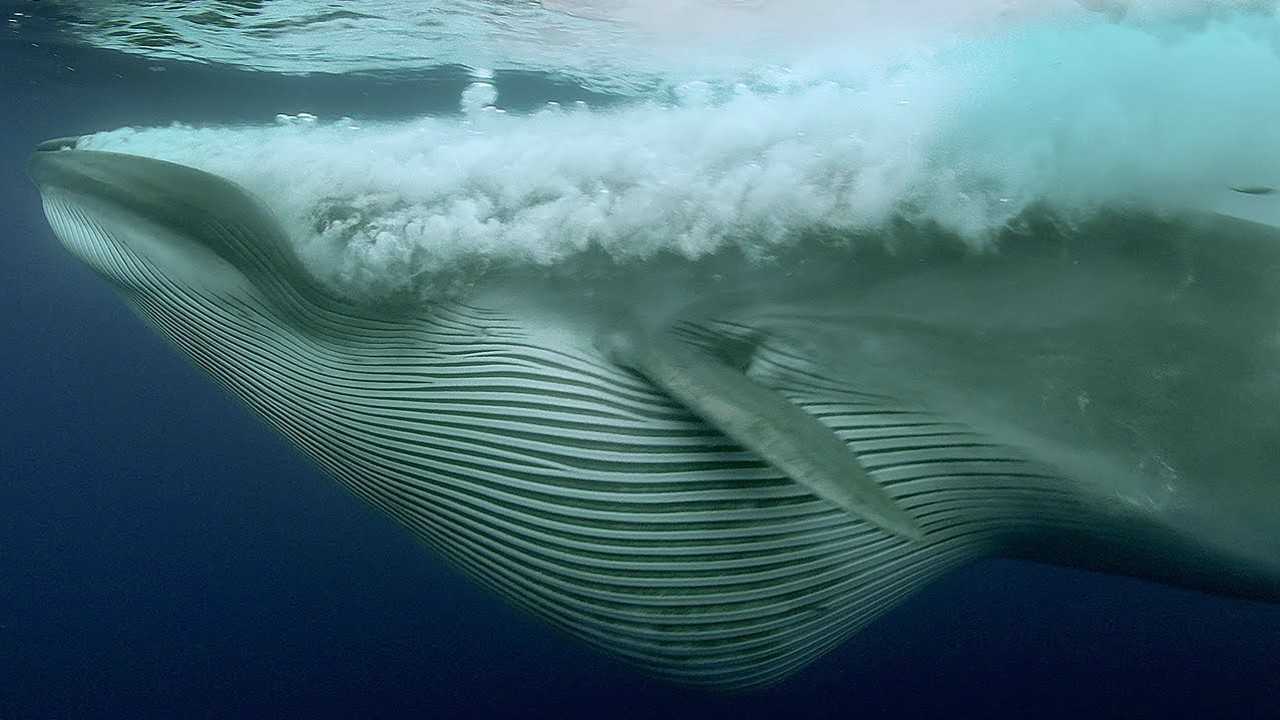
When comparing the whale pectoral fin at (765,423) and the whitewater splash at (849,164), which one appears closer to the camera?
the whale pectoral fin at (765,423)

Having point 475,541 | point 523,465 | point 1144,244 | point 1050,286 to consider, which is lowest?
point 475,541

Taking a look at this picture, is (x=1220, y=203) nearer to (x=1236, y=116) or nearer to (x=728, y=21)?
(x=1236, y=116)

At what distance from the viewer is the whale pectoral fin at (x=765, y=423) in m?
2.33

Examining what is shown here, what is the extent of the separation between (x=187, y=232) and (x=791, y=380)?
308 cm

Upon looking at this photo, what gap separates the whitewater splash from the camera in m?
2.99

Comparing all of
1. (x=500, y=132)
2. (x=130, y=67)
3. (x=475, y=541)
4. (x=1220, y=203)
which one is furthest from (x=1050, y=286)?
(x=130, y=67)

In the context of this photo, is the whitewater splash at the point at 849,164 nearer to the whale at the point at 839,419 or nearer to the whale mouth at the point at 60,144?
the whale at the point at 839,419

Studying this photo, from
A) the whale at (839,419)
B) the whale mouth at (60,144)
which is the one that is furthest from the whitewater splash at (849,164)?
the whale mouth at (60,144)

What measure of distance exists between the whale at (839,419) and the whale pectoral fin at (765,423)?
0.04m

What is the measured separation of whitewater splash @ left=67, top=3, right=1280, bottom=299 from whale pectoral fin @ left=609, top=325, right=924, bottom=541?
555 mm

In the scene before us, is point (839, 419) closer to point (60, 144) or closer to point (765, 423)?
point (765, 423)

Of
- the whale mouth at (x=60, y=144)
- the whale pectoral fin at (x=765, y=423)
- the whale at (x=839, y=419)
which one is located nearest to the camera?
the whale pectoral fin at (x=765, y=423)

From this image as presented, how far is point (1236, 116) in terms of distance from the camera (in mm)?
3039

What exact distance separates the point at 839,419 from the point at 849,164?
3.43 ft
